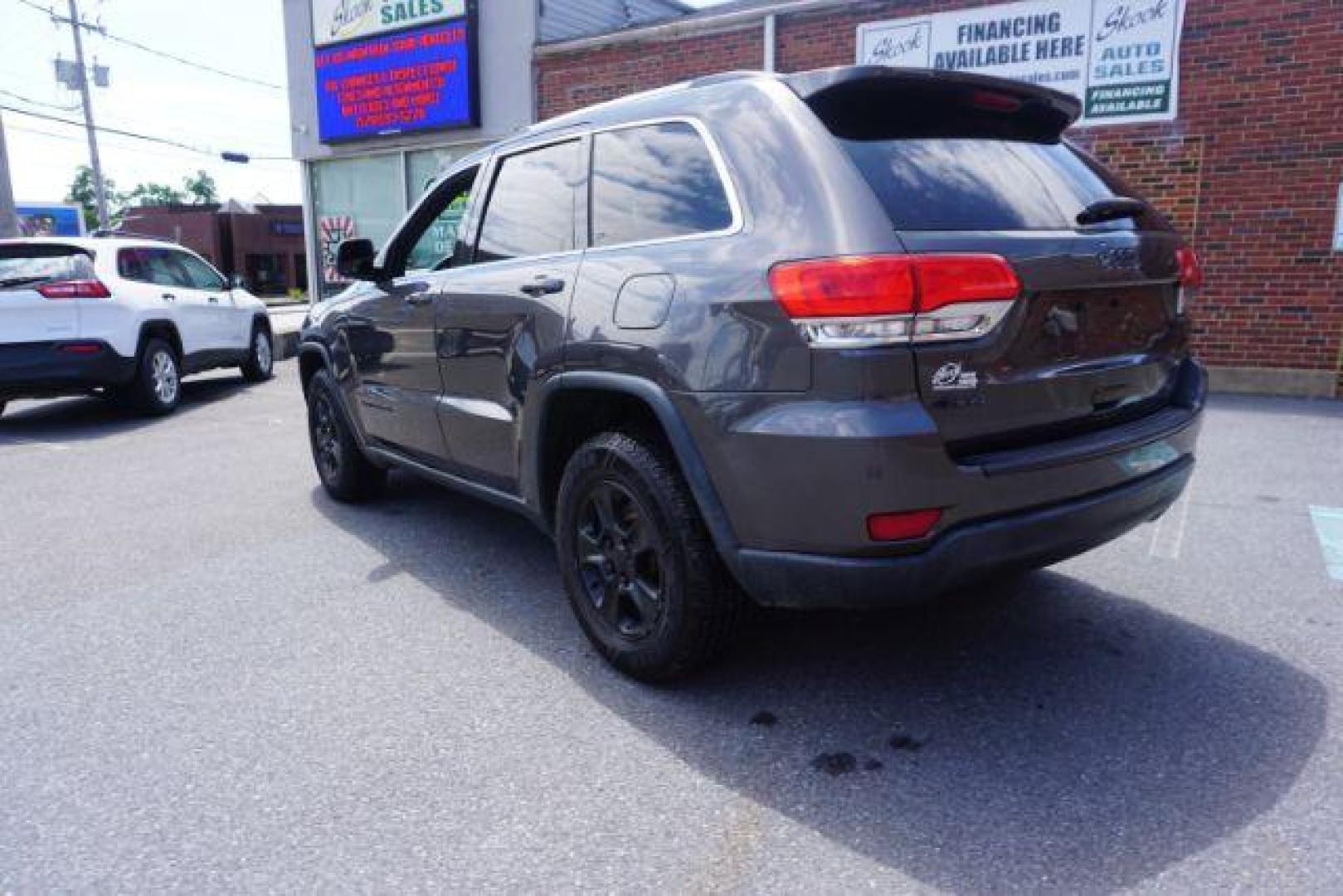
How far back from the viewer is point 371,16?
14.6 metres

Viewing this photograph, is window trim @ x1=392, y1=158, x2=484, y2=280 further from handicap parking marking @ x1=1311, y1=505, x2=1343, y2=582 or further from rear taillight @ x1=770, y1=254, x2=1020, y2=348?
handicap parking marking @ x1=1311, y1=505, x2=1343, y2=582

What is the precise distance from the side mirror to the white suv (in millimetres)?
4716

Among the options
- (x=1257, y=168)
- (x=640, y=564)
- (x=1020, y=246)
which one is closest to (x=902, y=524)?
(x=1020, y=246)

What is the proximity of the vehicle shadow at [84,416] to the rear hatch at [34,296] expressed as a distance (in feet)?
2.70

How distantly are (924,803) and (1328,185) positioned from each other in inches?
339

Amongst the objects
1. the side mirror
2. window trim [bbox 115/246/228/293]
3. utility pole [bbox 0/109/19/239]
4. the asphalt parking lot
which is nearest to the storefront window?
utility pole [bbox 0/109/19/239]

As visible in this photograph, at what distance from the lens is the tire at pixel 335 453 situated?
16.7ft

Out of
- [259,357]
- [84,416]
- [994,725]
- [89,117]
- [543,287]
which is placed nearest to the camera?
[994,725]

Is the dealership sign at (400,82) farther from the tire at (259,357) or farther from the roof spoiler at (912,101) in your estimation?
the roof spoiler at (912,101)

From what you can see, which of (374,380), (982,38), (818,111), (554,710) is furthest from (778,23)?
(554,710)

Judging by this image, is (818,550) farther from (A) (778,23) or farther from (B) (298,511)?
(A) (778,23)

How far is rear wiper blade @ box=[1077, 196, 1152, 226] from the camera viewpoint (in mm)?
2713

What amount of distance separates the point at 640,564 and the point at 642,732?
1.66ft

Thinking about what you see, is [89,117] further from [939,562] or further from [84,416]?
[939,562]
